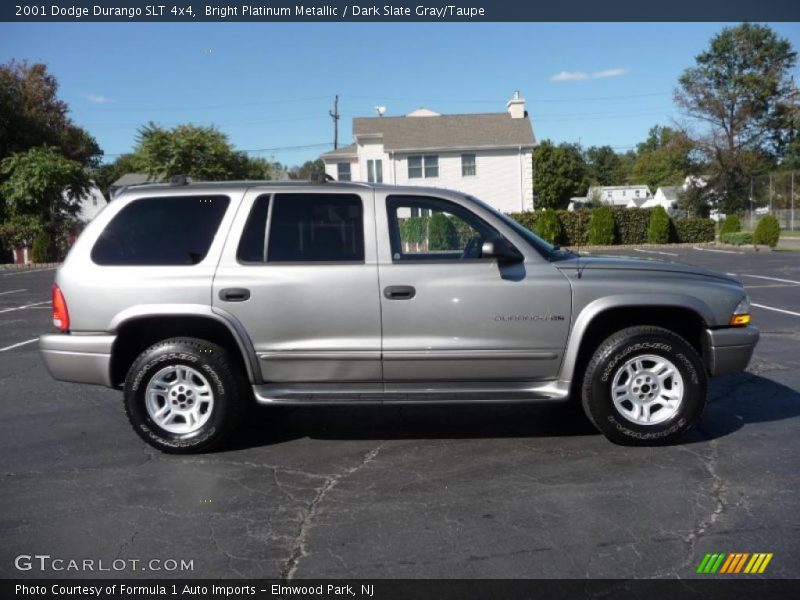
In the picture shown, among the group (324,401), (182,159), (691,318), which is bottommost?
(324,401)

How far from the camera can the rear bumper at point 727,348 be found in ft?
16.6

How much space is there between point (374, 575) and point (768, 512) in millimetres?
2213

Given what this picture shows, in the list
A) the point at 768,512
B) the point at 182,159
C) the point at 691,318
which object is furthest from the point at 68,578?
the point at 182,159

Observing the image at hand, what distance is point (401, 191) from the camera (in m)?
5.22

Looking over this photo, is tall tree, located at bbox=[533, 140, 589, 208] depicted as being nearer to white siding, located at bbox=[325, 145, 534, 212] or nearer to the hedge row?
white siding, located at bbox=[325, 145, 534, 212]

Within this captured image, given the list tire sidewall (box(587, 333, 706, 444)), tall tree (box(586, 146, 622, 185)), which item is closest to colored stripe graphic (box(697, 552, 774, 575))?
tire sidewall (box(587, 333, 706, 444))

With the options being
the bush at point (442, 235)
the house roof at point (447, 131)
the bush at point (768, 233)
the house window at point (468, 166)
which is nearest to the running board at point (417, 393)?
the bush at point (442, 235)

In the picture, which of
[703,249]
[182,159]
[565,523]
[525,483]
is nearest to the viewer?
[565,523]

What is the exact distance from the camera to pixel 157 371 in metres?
5.10

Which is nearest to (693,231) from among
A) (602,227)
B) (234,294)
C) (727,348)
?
(602,227)

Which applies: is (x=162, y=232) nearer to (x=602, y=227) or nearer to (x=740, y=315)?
(x=740, y=315)

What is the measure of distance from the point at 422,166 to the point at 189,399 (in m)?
33.8

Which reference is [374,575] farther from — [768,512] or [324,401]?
[768,512]

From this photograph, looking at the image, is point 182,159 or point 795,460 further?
point 182,159
